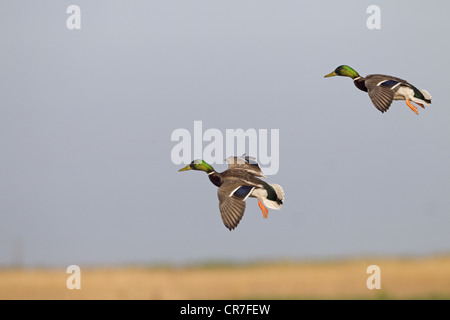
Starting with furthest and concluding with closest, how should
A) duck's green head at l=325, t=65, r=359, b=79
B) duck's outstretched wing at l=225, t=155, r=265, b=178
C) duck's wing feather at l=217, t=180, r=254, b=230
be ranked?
duck's green head at l=325, t=65, r=359, b=79 < duck's outstretched wing at l=225, t=155, r=265, b=178 < duck's wing feather at l=217, t=180, r=254, b=230

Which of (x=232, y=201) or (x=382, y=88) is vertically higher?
(x=382, y=88)

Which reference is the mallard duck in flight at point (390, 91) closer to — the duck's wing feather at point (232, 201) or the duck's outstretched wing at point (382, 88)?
the duck's outstretched wing at point (382, 88)

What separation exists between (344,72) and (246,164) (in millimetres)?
2132

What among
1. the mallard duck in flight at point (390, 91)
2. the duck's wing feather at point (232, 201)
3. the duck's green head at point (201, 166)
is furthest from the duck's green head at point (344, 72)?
the duck's wing feather at point (232, 201)

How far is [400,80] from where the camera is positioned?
12.3m

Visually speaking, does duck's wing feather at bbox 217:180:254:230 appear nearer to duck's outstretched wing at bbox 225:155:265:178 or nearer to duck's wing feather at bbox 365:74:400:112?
duck's outstretched wing at bbox 225:155:265:178

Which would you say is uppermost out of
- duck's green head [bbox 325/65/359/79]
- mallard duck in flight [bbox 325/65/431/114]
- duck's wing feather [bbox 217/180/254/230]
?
duck's green head [bbox 325/65/359/79]

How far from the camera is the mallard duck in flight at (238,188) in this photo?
11.3 metres

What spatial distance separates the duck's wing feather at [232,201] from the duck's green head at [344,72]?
2518 millimetres

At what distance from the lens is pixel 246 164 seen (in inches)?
487

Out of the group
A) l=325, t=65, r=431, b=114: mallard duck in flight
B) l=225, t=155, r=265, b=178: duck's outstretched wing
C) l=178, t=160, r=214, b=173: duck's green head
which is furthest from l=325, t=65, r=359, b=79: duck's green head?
l=178, t=160, r=214, b=173: duck's green head

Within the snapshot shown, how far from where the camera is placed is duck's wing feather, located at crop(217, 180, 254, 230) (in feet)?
36.7

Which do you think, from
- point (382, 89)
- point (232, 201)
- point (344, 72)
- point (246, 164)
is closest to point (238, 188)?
point (232, 201)

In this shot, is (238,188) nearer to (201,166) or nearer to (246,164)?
(246,164)
